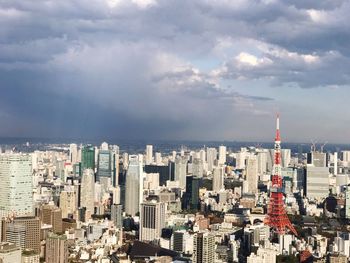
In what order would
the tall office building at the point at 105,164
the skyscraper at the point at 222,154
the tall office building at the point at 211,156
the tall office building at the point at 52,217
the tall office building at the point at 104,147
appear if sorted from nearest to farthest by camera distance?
the tall office building at the point at 52,217, the tall office building at the point at 105,164, the tall office building at the point at 104,147, the tall office building at the point at 211,156, the skyscraper at the point at 222,154

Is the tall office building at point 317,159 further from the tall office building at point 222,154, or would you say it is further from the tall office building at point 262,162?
the tall office building at point 222,154

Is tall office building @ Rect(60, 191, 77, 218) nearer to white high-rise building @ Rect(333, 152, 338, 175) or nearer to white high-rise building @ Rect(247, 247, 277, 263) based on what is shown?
white high-rise building @ Rect(247, 247, 277, 263)

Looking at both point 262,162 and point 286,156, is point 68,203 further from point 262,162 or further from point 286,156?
point 286,156

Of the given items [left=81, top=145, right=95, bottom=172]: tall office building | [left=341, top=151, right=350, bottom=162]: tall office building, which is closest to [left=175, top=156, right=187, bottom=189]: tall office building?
[left=81, top=145, right=95, bottom=172]: tall office building

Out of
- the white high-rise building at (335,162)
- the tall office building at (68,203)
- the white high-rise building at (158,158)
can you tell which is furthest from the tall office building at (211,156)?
the tall office building at (68,203)

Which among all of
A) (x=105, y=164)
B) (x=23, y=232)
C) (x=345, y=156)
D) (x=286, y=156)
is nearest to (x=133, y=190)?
(x=105, y=164)

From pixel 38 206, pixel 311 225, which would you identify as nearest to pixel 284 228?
pixel 311 225

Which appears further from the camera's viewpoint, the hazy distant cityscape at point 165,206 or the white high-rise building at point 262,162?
the white high-rise building at point 262,162

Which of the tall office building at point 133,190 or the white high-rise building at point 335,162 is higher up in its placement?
the white high-rise building at point 335,162
